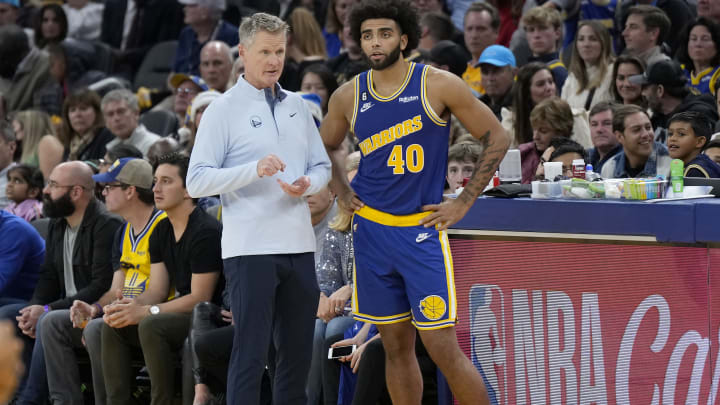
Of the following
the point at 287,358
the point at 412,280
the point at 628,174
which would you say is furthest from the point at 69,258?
the point at 628,174

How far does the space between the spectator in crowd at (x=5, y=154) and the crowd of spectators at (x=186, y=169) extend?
0.02 metres

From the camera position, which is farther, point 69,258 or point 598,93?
point 598,93

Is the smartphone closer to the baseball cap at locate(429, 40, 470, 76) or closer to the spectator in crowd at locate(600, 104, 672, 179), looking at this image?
the spectator in crowd at locate(600, 104, 672, 179)

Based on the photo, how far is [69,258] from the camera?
6773 mm

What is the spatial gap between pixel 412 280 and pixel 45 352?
2950mm

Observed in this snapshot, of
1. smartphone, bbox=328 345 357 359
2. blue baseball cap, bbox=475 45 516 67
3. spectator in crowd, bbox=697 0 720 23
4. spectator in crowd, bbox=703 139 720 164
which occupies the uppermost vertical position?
spectator in crowd, bbox=697 0 720 23

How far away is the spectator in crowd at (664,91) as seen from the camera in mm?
6965

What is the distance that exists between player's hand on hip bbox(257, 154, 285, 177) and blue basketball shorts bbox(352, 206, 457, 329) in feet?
1.95

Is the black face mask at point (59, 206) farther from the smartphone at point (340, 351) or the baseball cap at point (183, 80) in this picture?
the baseball cap at point (183, 80)

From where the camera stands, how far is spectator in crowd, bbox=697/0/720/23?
8.17m

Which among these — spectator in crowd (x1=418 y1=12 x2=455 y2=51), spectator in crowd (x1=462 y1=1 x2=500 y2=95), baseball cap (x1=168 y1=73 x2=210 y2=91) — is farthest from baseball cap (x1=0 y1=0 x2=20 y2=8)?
spectator in crowd (x1=462 y1=1 x2=500 y2=95)

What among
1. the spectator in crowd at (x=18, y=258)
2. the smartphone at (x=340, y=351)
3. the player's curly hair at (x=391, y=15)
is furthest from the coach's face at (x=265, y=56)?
the spectator in crowd at (x=18, y=258)

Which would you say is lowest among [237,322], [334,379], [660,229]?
[334,379]

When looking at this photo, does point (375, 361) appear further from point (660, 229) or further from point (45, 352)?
point (45, 352)
